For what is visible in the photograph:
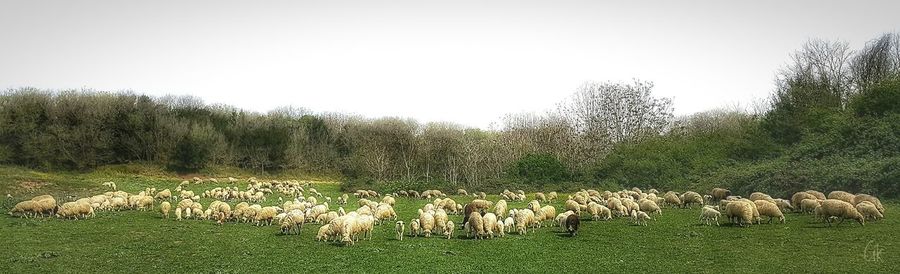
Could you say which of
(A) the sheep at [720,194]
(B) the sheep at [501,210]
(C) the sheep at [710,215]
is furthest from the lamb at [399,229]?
(A) the sheep at [720,194]

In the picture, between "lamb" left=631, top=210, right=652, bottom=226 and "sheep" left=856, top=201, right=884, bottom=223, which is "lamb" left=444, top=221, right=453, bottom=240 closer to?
"lamb" left=631, top=210, right=652, bottom=226

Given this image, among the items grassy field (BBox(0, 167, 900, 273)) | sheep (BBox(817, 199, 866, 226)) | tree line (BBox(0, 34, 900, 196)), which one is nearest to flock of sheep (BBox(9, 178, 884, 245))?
sheep (BBox(817, 199, 866, 226))

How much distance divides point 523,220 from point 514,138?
49.3 metres

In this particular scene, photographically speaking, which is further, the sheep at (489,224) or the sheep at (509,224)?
the sheep at (509,224)

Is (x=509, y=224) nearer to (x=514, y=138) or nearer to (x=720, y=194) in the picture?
(x=720, y=194)

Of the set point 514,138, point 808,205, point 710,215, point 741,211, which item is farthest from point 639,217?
point 514,138

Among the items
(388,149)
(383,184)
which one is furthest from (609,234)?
(388,149)

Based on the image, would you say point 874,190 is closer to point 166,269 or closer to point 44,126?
point 166,269

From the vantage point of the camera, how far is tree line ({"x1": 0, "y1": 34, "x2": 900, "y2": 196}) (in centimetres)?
4647

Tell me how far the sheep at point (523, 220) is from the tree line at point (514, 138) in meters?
21.8

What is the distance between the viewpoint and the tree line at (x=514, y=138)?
4647 cm

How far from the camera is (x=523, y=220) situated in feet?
79.0

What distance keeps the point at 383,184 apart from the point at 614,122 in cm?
2981

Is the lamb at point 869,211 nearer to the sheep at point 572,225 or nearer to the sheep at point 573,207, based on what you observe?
→ the sheep at point 573,207
